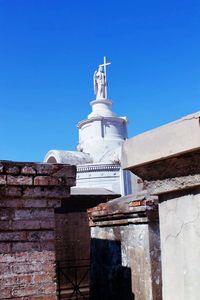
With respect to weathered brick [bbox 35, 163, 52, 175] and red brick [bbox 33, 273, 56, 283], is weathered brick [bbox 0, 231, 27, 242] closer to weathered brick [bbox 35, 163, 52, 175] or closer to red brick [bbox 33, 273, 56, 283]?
red brick [bbox 33, 273, 56, 283]

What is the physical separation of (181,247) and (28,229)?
2.31 m

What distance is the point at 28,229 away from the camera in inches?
151

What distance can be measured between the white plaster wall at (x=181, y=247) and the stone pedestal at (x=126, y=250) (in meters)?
3.90

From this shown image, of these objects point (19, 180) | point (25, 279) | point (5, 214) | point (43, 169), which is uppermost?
point (43, 169)

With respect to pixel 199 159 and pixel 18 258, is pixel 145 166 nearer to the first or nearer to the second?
pixel 199 159

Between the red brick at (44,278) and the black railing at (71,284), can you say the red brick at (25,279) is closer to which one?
the red brick at (44,278)

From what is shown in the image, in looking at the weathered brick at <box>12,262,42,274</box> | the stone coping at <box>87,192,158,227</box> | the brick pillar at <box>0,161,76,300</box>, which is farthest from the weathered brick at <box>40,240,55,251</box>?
the stone coping at <box>87,192,158,227</box>

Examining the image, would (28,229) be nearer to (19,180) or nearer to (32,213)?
(32,213)

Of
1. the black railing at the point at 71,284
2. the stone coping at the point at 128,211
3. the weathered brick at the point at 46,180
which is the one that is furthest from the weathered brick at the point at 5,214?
the black railing at the point at 71,284

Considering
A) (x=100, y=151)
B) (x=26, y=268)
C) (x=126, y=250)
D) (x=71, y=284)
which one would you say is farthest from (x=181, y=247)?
(x=100, y=151)

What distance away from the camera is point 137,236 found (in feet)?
19.5

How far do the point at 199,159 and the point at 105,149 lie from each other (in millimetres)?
16938

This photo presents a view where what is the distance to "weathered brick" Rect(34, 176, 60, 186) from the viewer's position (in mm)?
3908

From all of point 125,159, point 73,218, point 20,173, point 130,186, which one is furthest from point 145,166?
point 130,186
